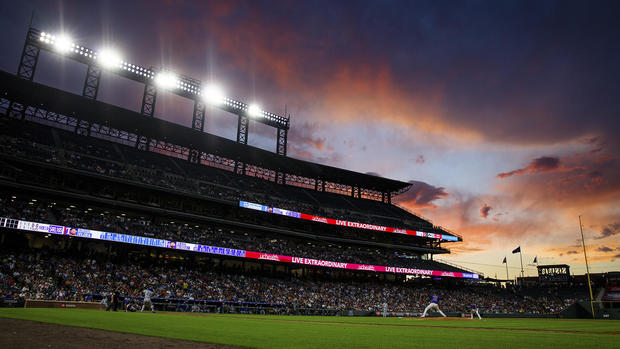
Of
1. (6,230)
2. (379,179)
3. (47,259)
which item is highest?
(379,179)

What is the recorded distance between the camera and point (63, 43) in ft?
156

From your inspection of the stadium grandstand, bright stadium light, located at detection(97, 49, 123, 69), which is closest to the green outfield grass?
the stadium grandstand

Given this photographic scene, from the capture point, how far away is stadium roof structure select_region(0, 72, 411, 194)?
4384 cm

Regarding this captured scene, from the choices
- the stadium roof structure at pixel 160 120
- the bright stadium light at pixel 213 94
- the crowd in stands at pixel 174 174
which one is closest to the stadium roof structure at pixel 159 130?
the stadium roof structure at pixel 160 120

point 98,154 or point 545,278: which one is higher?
point 98,154

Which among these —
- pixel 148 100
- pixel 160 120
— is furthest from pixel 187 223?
pixel 148 100

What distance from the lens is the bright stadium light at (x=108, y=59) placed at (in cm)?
4969

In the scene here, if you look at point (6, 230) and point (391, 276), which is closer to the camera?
point (6, 230)

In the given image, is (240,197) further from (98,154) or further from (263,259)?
(98,154)

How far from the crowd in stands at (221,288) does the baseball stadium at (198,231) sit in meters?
0.21

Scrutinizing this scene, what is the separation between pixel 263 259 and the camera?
4778 centimetres

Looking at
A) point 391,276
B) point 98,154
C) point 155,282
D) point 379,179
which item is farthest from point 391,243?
point 98,154

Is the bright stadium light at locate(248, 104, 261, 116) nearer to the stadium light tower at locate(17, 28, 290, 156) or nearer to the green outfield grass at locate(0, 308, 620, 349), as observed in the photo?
the stadium light tower at locate(17, 28, 290, 156)

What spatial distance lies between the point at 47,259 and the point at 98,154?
50.5 feet
